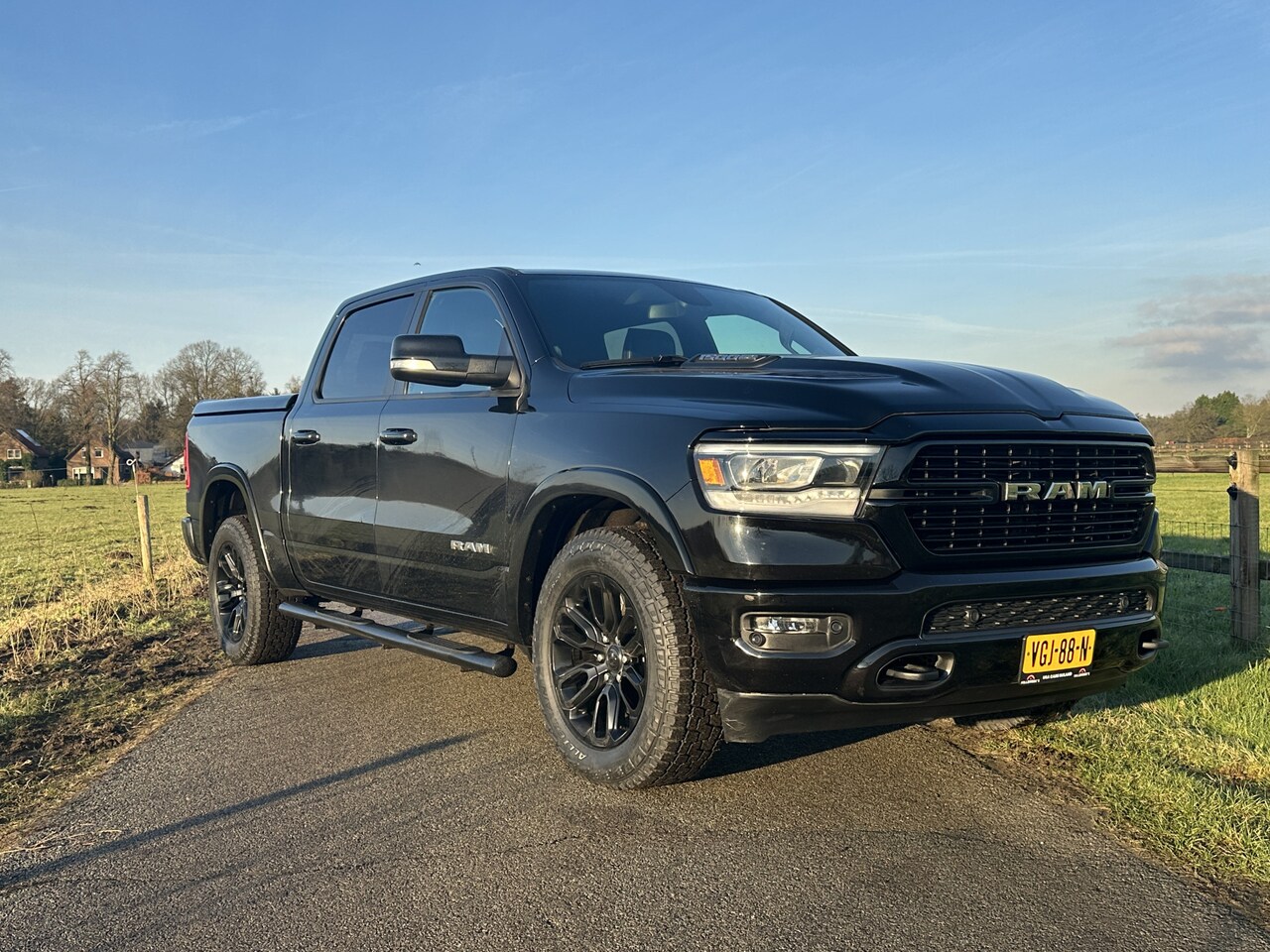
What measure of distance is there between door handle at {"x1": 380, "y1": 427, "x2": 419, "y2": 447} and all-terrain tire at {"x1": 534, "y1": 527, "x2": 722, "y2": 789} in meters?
1.19

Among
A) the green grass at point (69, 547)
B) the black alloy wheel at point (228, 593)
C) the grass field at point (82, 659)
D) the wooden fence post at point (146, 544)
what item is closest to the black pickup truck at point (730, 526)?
the grass field at point (82, 659)

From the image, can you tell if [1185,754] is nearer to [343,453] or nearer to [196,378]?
[343,453]

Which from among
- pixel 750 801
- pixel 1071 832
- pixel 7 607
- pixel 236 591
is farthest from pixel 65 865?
pixel 7 607

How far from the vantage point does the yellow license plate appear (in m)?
3.49

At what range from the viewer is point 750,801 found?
3.75 metres

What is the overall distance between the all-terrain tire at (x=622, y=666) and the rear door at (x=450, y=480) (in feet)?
1.40

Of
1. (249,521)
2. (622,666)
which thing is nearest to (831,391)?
(622,666)

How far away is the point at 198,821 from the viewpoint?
3725 mm

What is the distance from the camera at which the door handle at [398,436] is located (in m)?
4.99

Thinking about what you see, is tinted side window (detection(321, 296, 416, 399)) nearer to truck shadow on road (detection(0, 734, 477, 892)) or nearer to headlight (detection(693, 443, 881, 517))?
truck shadow on road (detection(0, 734, 477, 892))

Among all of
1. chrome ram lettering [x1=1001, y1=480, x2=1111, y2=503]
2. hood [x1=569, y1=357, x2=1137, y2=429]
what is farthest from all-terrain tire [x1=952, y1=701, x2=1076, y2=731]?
hood [x1=569, y1=357, x2=1137, y2=429]

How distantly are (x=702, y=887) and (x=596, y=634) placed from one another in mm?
1182

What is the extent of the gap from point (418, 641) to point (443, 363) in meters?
1.31

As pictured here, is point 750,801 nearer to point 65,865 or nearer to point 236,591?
point 65,865
